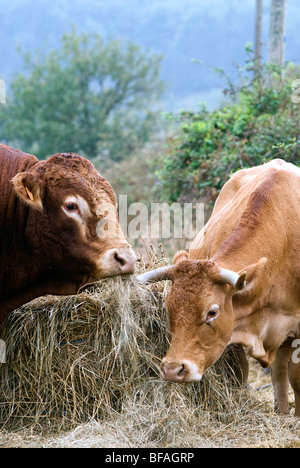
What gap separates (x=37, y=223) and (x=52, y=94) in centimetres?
2252

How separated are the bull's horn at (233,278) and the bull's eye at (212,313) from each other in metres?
0.20

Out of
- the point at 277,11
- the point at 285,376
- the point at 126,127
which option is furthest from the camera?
the point at 126,127

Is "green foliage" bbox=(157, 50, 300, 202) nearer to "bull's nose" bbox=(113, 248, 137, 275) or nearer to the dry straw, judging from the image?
the dry straw

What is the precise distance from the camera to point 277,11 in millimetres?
13719

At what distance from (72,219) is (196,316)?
1177mm

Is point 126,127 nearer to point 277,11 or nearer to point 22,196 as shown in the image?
point 277,11

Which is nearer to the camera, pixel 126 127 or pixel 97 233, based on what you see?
pixel 97 233

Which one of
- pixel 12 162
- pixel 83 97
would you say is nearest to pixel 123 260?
pixel 12 162

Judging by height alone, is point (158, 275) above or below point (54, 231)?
below

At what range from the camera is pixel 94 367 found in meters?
5.18

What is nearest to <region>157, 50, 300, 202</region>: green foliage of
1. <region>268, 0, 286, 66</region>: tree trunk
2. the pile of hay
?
<region>268, 0, 286, 66</region>: tree trunk

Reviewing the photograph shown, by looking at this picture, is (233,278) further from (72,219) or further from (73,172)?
(73,172)
